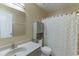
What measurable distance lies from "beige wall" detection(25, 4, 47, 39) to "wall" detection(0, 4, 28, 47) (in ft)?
0.20

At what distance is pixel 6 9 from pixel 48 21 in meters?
0.61

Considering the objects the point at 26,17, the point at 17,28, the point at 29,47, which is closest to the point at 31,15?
the point at 26,17

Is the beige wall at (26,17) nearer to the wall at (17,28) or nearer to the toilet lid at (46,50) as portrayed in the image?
the wall at (17,28)

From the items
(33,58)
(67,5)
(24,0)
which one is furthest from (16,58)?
(67,5)

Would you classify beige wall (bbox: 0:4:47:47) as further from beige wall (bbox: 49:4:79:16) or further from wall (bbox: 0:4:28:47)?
beige wall (bbox: 49:4:79:16)

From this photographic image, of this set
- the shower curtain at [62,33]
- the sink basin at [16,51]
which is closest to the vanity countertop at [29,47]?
the sink basin at [16,51]

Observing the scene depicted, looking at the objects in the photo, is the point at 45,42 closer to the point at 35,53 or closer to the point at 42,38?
the point at 42,38

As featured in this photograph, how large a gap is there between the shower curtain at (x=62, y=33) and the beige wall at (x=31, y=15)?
0.30ft

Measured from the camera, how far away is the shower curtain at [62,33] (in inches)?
49.6

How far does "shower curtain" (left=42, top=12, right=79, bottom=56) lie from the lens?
1.26 meters

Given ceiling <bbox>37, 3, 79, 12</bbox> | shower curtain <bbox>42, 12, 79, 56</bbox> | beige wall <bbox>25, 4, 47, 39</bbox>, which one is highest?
ceiling <bbox>37, 3, 79, 12</bbox>

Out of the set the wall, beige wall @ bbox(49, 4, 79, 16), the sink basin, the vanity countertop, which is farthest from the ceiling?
the sink basin

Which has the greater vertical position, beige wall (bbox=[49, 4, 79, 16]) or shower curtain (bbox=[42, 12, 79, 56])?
beige wall (bbox=[49, 4, 79, 16])

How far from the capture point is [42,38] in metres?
1.32
